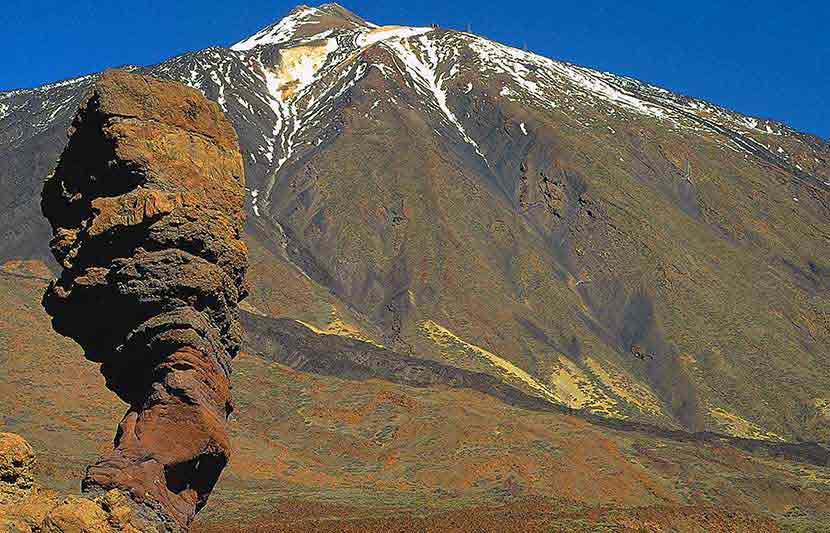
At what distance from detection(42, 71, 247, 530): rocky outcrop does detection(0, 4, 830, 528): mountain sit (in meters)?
28.2

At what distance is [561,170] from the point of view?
459 feet

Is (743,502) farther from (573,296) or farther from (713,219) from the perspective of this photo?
(713,219)

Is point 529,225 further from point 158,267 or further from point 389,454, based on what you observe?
point 158,267

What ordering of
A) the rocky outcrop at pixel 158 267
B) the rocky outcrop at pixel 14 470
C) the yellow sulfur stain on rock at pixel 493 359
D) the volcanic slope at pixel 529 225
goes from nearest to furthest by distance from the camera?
the rocky outcrop at pixel 14 470
the rocky outcrop at pixel 158 267
the yellow sulfur stain on rock at pixel 493 359
the volcanic slope at pixel 529 225

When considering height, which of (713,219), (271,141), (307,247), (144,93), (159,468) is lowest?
(159,468)

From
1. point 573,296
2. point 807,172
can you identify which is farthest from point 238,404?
point 807,172

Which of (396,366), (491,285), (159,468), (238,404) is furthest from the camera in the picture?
(491,285)

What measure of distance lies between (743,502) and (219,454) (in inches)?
1775

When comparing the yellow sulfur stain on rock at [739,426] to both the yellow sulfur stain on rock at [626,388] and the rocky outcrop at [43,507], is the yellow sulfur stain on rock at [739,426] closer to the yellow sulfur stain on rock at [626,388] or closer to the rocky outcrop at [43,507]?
the yellow sulfur stain on rock at [626,388]

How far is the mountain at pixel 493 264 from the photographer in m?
61.5

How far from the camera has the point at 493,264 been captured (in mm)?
119688

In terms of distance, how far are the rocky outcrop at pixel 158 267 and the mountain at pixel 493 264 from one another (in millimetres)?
28172

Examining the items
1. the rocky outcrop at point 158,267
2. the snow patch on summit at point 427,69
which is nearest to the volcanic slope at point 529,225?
the snow patch on summit at point 427,69

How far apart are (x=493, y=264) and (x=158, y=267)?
4106 inches
